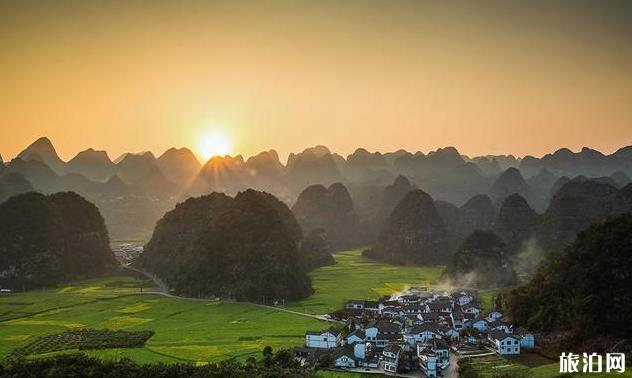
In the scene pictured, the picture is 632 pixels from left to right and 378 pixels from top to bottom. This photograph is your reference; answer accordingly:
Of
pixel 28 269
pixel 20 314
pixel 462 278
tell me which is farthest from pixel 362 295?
pixel 28 269

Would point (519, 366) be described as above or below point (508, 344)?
below

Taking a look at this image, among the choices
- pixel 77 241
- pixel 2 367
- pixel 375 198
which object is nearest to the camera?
pixel 2 367

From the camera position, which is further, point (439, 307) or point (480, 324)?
point (439, 307)

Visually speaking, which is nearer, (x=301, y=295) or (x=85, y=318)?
(x=85, y=318)

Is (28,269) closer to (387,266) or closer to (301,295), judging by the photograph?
(301,295)

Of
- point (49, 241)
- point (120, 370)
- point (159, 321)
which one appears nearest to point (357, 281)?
point (159, 321)

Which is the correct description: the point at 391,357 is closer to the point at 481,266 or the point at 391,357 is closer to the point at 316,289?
the point at 316,289

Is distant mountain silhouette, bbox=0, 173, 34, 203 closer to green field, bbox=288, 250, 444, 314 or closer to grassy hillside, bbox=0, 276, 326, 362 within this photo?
grassy hillside, bbox=0, 276, 326, 362
